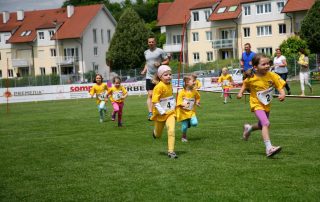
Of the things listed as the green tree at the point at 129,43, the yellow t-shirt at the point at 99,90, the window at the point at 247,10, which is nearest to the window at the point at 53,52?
the green tree at the point at 129,43

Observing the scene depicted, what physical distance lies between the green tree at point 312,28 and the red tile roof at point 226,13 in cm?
1336

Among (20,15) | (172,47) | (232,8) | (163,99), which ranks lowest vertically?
(163,99)

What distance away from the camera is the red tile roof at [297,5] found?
2434 inches

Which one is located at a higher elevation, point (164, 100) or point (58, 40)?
point (58, 40)

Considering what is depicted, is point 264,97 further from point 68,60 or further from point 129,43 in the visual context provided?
point 68,60

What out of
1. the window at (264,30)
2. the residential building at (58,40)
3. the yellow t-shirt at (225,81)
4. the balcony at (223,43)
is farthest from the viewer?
the residential building at (58,40)

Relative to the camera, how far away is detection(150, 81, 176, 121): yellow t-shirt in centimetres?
991

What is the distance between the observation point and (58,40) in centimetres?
8000

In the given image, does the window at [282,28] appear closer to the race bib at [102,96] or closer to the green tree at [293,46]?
the green tree at [293,46]

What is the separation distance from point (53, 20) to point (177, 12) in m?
20.2

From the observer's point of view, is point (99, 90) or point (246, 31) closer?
point (99, 90)

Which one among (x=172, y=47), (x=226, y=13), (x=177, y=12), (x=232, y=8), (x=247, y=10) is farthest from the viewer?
(x=172, y=47)

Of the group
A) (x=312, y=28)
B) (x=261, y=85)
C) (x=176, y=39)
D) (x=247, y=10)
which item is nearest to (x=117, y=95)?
(x=261, y=85)

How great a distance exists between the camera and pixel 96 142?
12180 mm
